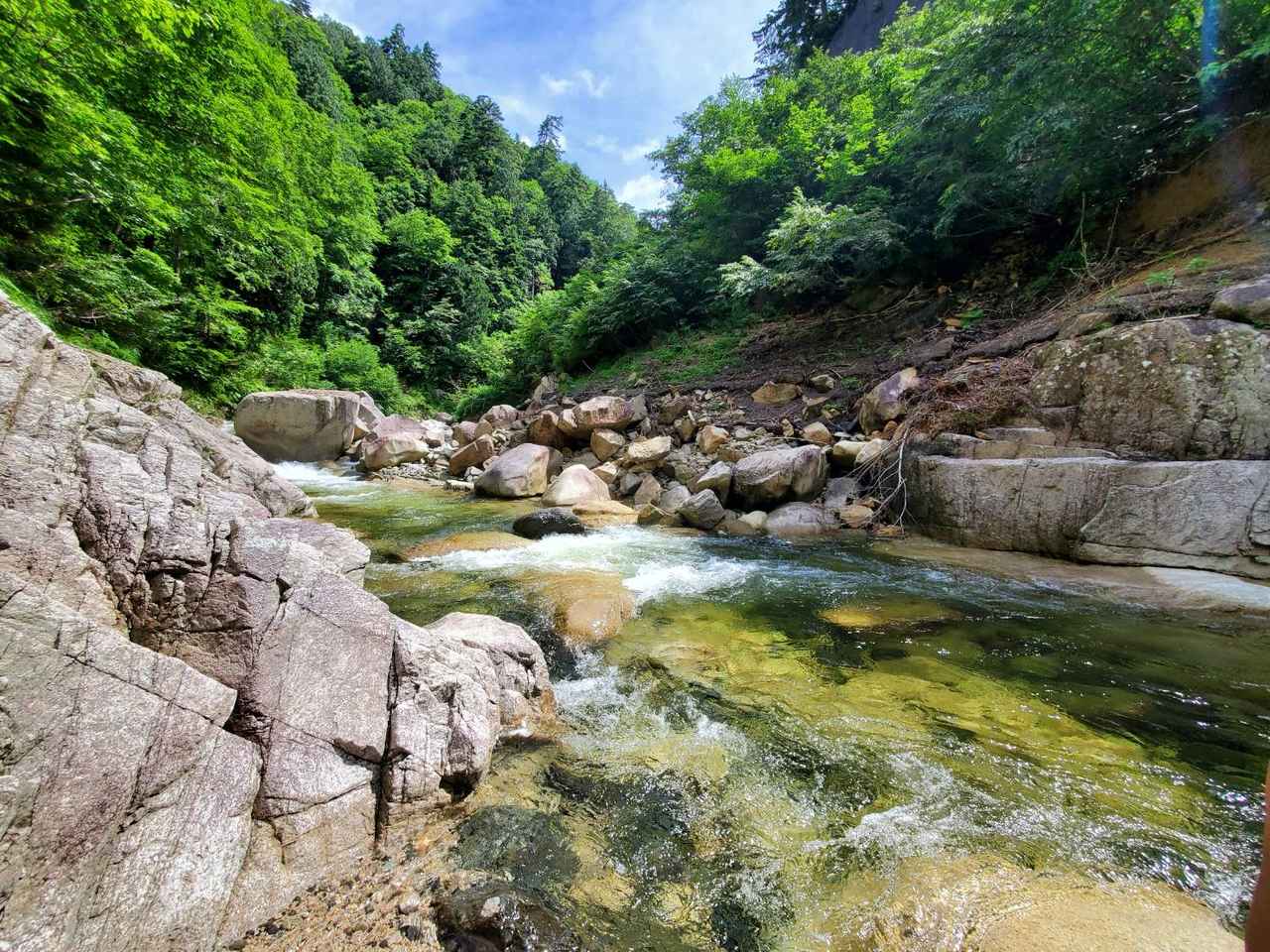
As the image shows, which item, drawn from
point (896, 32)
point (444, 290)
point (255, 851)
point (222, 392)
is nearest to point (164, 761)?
point (255, 851)

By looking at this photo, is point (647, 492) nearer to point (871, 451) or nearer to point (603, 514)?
point (603, 514)

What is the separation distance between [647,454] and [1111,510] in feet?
22.8

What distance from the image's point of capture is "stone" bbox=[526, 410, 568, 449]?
11875 millimetres

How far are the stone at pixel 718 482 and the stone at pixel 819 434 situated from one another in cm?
166

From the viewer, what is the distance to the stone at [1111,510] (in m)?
4.20

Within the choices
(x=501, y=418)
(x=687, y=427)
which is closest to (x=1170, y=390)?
(x=687, y=427)

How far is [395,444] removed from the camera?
12719 millimetres

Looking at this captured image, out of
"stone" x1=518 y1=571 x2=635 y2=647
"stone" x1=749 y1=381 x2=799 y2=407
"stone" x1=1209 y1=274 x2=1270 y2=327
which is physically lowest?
"stone" x1=518 y1=571 x2=635 y2=647

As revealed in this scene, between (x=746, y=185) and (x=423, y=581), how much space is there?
14022 millimetres

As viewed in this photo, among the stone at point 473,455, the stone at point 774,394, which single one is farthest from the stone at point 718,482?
the stone at point 473,455

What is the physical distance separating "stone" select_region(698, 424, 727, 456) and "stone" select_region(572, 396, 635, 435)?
2.33 metres

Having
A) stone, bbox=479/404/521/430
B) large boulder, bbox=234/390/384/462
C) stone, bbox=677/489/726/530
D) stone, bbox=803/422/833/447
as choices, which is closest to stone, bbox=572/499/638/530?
Result: stone, bbox=677/489/726/530

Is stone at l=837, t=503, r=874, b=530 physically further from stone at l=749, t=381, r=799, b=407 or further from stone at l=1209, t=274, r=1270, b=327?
stone at l=1209, t=274, r=1270, b=327

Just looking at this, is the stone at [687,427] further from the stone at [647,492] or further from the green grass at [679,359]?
the green grass at [679,359]
